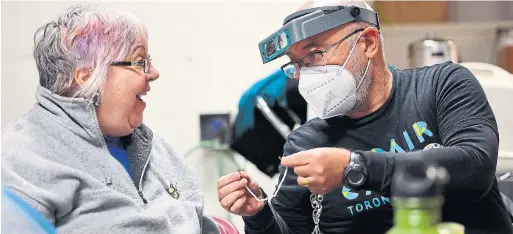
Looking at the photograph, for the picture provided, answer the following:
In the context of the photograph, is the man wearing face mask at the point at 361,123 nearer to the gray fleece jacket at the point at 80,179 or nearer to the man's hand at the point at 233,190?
the man's hand at the point at 233,190

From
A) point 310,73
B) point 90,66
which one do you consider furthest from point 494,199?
point 90,66

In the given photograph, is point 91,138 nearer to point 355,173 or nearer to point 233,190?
point 233,190

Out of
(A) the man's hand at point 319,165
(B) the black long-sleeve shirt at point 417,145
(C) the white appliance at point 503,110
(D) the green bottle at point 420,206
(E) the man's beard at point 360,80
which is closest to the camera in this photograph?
(D) the green bottle at point 420,206

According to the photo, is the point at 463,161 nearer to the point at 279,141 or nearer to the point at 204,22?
the point at 279,141

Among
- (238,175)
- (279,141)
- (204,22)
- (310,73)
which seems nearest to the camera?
(238,175)

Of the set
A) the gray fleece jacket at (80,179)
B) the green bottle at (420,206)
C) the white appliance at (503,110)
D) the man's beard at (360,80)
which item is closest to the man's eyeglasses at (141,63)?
the gray fleece jacket at (80,179)

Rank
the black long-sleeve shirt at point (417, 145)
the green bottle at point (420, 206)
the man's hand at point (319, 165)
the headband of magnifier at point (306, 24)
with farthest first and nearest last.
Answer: the headband of magnifier at point (306, 24)
the black long-sleeve shirt at point (417, 145)
the man's hand at point (319, 165)
the green bottle at point (420, 206)

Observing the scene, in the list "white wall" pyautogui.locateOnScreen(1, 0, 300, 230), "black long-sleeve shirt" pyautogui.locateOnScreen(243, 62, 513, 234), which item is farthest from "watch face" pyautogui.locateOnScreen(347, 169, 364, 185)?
"white wall" pyautogui.locateOnScreen(1, 0, 300, 230)

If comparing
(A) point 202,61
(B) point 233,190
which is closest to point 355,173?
(B) point 233,190

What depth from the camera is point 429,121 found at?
1.57 metres

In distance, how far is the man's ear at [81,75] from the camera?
142 cm

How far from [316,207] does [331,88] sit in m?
0.32

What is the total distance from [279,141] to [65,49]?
45.7 inches

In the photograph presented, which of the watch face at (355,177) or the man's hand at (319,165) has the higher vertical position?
the man's hand at (319,165)
